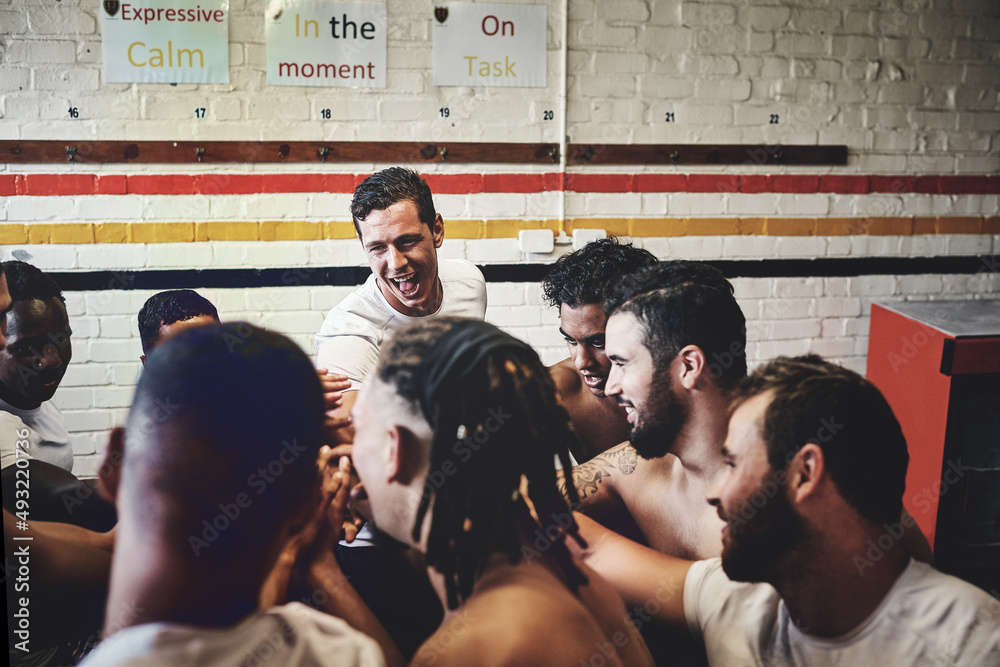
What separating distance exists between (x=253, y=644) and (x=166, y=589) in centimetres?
13

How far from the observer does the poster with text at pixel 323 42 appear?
2.48 metres

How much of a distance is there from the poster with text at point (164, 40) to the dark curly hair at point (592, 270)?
173 centimetres

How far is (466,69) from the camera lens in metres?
2.60

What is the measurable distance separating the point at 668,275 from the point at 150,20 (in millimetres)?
2205

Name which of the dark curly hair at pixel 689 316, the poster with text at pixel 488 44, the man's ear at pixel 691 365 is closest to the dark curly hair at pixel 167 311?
the dark curly hair at pixel 689 316

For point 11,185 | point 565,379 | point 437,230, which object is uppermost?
point 11,185

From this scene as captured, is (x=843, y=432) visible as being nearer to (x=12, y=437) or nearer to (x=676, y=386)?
(x=676, y=386)

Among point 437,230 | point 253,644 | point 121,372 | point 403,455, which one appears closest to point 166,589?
point 253,644

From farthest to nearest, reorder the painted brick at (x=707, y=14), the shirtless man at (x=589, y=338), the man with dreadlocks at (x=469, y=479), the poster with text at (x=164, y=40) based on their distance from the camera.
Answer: the painted brick at (x=707, y=14) → the poster with text at (x=164, y=40) → the shirtless man at (x=589, y=338) → the man with dreadlocks at (x=469, y=479)

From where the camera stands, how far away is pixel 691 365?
110 cm

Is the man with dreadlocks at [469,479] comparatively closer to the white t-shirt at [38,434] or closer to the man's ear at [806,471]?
the man's ear at [806,471]

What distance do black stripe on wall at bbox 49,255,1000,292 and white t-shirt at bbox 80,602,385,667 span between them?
1.83m

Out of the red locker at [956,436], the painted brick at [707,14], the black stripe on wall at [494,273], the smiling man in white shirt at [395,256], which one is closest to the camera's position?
the smiling man in white shirt at [395,256]

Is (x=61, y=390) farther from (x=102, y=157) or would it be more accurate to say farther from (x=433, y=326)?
(x=433, y=326)
